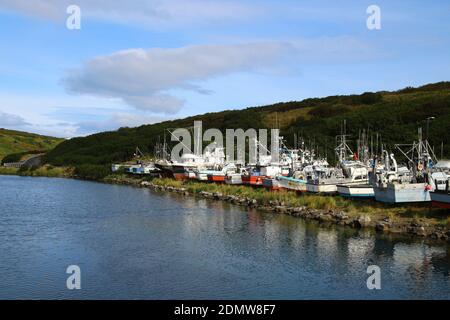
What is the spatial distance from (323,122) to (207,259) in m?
98.3

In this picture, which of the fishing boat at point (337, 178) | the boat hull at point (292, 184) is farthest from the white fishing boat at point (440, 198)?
the boat hull at point (292, 184)

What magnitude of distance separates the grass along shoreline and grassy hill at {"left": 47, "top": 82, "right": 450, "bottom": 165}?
111ft

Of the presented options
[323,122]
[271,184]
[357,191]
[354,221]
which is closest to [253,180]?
[271,184]

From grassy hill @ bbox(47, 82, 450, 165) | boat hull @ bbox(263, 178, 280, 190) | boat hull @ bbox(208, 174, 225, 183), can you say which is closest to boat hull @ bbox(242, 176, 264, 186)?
boat hull @ bbox(263, 178, 280, 190)

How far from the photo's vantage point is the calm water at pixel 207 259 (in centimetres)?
2908

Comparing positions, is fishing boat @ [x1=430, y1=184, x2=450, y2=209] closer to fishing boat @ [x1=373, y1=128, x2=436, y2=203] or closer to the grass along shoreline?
the grass along shoreline

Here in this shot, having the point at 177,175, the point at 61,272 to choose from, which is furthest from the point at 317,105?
the point at 61,272

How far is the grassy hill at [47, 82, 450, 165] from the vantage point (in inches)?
4286

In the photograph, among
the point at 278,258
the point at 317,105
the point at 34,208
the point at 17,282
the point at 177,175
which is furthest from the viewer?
the point at 317,105

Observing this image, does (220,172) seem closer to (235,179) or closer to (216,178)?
(216,178)

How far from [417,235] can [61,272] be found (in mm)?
24864

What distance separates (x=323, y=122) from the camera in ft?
427
